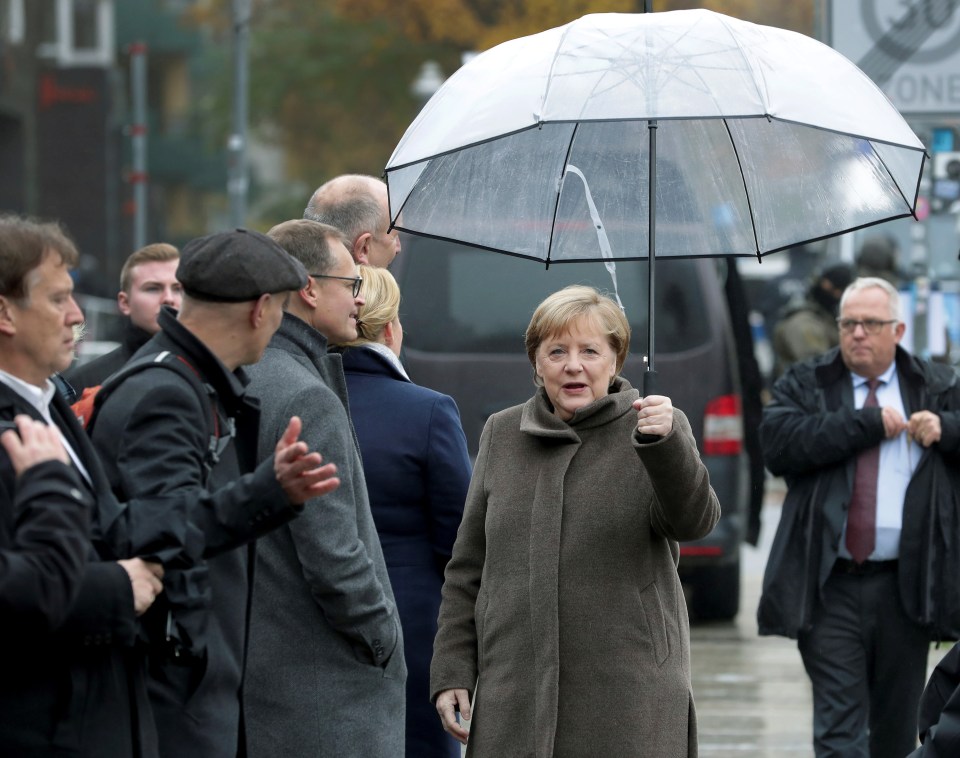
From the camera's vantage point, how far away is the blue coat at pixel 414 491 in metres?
4.91

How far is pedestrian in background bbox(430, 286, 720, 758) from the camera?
4.24m

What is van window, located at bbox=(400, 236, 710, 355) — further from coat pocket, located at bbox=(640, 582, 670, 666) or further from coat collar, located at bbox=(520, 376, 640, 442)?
coat pocket, located at bbox=(640, 582, 670, 666)

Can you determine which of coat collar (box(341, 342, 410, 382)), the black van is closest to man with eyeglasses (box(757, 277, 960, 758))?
coat collar (box(341, 342, 410, 382))

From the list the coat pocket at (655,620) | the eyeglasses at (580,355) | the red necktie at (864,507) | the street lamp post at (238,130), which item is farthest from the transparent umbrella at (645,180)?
the street lamp post at (238,130)

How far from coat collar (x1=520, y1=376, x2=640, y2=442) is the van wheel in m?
6.13

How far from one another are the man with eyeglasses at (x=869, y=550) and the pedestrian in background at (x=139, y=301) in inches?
98.3

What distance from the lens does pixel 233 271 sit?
12.4 ft

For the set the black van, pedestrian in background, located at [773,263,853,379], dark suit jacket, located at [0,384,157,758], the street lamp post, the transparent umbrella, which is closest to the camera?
dark suit jacket, located at [0,384,157,758]

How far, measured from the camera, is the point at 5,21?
29.9m

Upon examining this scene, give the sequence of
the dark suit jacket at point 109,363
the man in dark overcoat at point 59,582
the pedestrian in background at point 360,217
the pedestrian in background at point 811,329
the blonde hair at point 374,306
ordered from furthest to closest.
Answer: the pedestrian in background at point 811,329, the dark suit jacket at point 109,363, the pedestrian in background at point 360,217, the blonde hair at point 374,306, the man in dark overcoat at point 59,582

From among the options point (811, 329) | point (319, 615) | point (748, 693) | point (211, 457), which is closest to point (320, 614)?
point (319, 615)

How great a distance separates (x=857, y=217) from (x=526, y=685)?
5.66 ft

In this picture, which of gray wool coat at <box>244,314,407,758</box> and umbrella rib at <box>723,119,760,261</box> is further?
umbrella rib at <box>723,119,760,261</box>

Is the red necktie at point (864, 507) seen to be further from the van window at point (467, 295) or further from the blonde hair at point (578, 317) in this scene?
the van window at point (467, 295)
